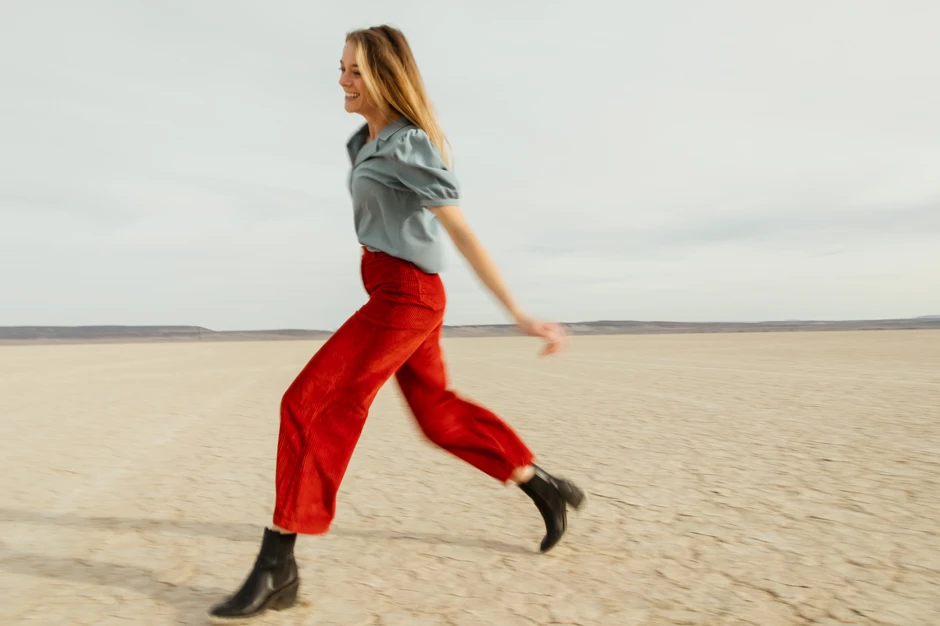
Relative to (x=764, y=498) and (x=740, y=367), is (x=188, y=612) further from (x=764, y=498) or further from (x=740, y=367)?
(x=740, y=367)

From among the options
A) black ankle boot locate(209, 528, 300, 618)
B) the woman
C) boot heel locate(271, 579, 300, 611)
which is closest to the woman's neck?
the woman

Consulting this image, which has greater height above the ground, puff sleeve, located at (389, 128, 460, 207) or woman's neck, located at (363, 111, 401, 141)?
woman's neck, located at (363, 111, 401, 141)

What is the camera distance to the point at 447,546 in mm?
2693

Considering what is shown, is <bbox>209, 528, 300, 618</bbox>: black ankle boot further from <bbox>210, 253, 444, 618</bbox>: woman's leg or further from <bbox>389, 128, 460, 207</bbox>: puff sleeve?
<bbox>389, 128, 460, 207</bbox>: puff sleeve

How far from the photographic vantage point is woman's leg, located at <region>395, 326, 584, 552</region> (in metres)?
2.37

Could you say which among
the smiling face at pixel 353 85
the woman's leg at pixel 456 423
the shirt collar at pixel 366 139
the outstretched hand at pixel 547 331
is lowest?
the woman's leg at pixel 456 423

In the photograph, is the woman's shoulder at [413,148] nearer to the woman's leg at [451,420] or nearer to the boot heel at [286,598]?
the woman's leg at [451,420]

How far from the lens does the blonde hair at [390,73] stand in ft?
6.62

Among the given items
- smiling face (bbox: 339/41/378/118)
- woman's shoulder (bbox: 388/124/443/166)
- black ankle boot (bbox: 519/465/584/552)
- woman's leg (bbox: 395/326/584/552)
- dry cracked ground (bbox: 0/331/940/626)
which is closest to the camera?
woman's shoulder (bbox: 388/124/443/166)

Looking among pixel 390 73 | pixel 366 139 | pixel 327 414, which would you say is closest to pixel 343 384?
pixel 327 414

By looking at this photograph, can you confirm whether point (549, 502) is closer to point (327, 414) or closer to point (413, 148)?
point (327, 414)

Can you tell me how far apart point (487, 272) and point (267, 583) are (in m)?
0.96

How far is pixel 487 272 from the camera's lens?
2.10 metres

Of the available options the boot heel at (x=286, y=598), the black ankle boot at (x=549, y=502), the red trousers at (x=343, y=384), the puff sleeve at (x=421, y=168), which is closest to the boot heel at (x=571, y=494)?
the black ankle boot at (x=549, y=502)
